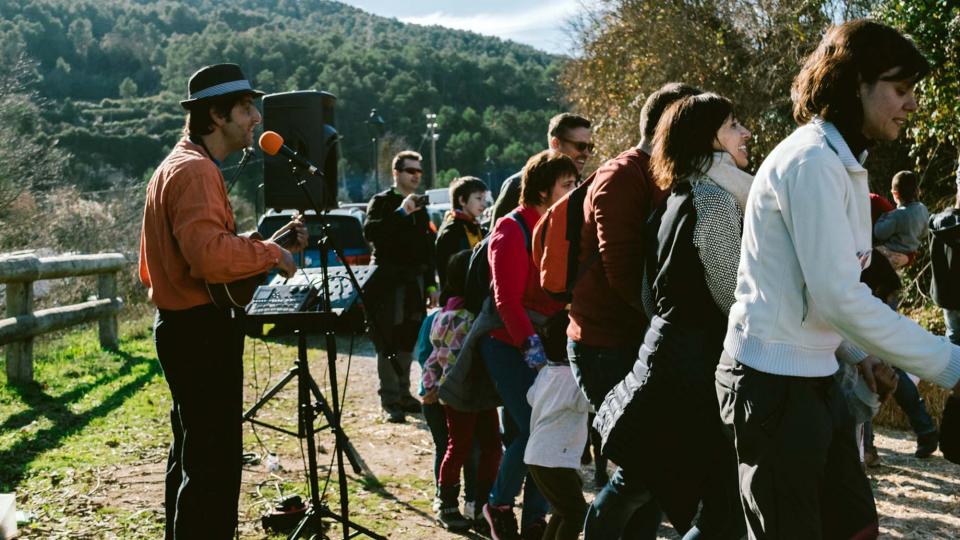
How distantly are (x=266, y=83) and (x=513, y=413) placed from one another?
92081 millimetres

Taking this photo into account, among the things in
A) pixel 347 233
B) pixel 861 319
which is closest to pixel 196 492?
pixel 861 319

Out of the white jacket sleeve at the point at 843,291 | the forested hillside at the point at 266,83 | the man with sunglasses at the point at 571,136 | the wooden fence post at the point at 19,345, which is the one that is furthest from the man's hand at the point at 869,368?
the forested hillside at the point at 266,83

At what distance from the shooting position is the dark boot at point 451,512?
16.3 ft

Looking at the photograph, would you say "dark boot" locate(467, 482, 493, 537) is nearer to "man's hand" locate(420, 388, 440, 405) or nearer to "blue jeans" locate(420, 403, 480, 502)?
→ "blue jeans" locate(420, 403, 480, 502)

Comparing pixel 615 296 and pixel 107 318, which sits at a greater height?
pixel 615 296

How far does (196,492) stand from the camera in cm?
350

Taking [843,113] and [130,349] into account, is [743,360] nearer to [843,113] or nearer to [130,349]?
[843,113]

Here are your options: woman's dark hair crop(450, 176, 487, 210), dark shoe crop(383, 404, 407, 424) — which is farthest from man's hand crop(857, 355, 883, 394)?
dark shoe crop(383, 404, 407, 424)

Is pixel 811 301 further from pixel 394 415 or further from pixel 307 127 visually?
pixel 394 415

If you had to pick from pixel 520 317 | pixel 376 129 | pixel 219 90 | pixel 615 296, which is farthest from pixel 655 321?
pixel 376 129

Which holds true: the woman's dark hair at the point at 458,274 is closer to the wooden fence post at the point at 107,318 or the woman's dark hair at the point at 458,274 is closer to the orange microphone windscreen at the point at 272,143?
the orange microphone windscreen at the point at 272,143

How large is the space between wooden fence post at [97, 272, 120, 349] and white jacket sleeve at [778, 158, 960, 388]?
9.90 m

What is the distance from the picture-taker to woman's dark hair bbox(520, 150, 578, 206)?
4.34 meters

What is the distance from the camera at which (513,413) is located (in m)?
4.29
